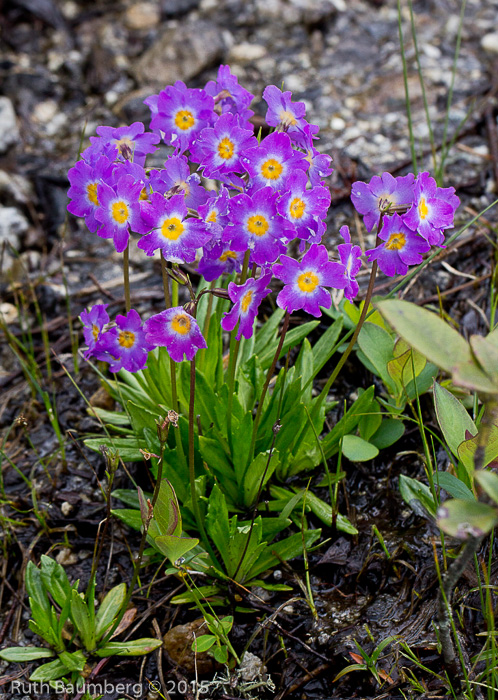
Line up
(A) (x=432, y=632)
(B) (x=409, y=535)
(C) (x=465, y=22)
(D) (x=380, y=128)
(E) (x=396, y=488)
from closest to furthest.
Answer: (A) (x=432, y=632) < (B) (x=409, y=535) < (E) (x=396, y=488) < (D) (x=380, y=128) < (C) (x=465, y=22)

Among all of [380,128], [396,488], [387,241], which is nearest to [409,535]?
[396,488]

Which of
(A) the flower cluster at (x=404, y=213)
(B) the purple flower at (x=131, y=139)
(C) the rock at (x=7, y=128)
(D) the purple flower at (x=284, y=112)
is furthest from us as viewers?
(C) the rock at (x=7, y=128)

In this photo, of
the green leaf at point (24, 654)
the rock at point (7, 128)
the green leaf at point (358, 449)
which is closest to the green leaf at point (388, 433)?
the green leaf at point (358, 449)

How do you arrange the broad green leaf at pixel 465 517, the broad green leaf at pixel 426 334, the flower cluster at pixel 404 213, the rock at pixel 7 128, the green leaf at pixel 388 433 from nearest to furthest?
the broad green leaf at pixel 465 517
the broad green leaf at pixel 426 334
the flower cluster at pixel 404 213
the green leaf at pixel 388 433
the rock at pixel 7 128

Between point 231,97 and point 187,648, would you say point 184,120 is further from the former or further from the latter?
point 187,648

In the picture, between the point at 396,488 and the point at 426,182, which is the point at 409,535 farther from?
the point at 426,182

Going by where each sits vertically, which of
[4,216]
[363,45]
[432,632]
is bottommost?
[432,632]

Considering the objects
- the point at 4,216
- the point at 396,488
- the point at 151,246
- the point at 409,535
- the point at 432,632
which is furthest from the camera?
the point at 4,216

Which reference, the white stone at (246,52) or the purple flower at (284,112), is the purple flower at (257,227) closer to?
the purple flower at (284,112)
